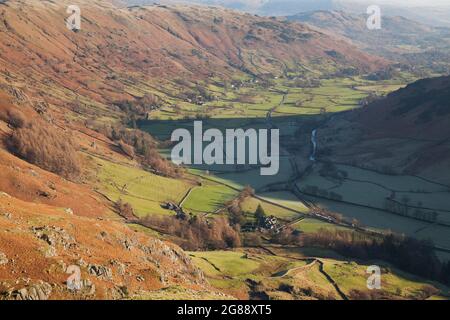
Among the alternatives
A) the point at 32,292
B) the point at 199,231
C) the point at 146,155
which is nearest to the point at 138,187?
the point at 146,155

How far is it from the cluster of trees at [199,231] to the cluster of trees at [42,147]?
32.1 meters

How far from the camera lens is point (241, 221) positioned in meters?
130

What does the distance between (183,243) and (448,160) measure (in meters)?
110

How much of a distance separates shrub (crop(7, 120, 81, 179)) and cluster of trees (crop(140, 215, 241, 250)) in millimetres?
31801

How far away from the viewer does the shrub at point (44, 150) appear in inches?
5221

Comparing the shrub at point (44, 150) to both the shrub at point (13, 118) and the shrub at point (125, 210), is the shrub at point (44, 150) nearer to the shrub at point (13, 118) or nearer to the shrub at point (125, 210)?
the shrub at point (13, 118)

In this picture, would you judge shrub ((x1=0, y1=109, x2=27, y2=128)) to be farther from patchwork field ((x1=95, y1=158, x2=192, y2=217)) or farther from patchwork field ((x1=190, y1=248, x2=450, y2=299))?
patchwork field ((x1=190, y1=248, x2=450, y2=299))

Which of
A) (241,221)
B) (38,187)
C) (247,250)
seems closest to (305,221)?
(241,221)

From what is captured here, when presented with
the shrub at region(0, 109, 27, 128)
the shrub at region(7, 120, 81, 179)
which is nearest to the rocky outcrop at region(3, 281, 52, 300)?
the shrub at region(7, 120, 81, 179)

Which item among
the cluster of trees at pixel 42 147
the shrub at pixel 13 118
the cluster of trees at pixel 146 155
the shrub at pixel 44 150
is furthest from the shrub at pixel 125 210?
the cluster of trees at pixel 146 155

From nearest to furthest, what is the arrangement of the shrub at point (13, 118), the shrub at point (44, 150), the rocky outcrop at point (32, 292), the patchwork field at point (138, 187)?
the rocky outcrop at point (32, 292) → the shrub at point (44, 150) → the patchwork field at point (138, 187) → the shrub at point (13, 118)

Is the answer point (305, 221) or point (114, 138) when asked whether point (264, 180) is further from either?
point (114, 138)

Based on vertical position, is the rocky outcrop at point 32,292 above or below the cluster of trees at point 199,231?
above

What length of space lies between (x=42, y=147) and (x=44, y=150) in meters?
1.11
